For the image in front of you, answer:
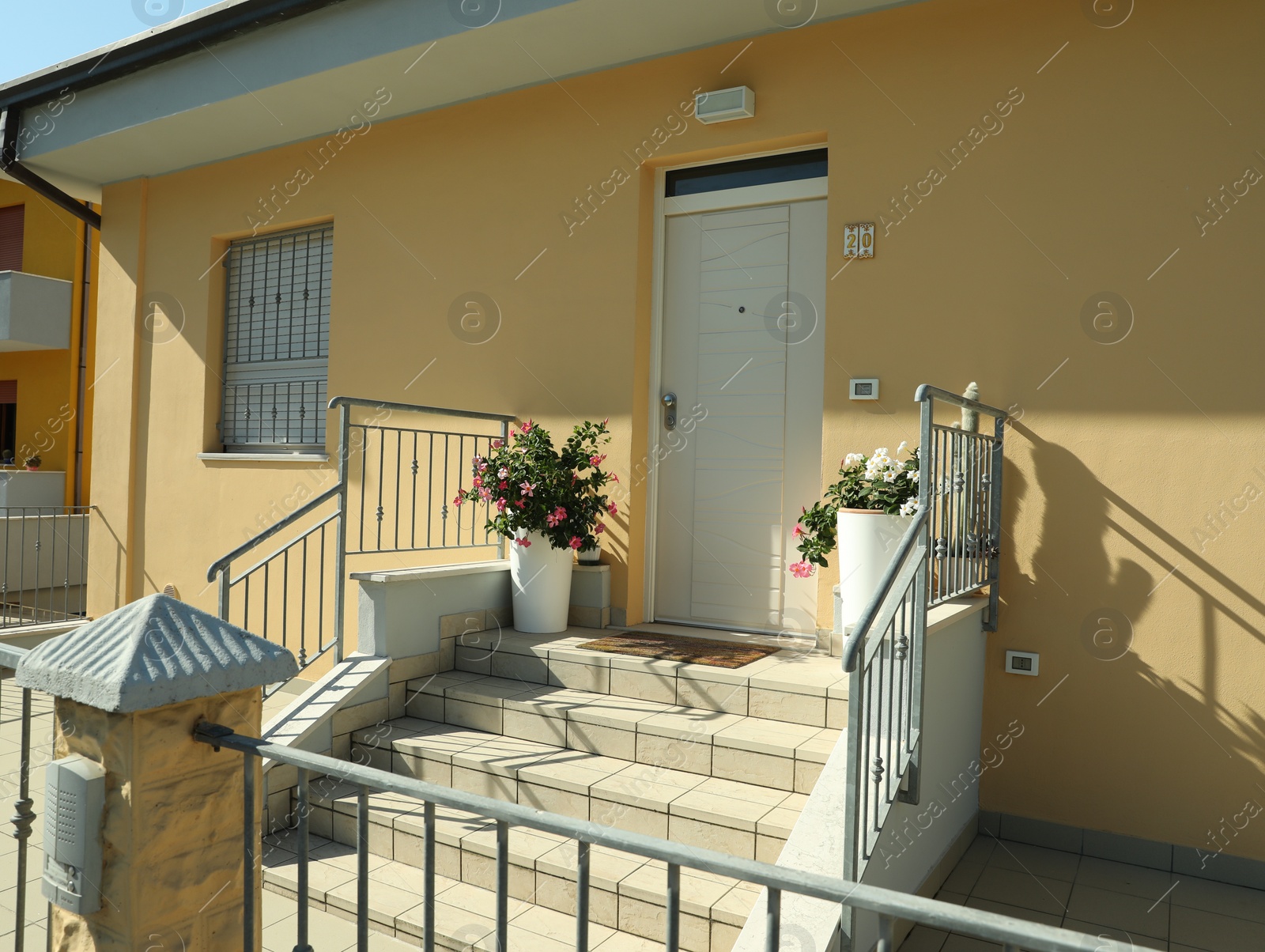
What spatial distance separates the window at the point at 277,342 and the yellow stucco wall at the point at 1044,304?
1.64 metres

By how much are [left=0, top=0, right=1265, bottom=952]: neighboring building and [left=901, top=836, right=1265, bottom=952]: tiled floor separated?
0.45ft

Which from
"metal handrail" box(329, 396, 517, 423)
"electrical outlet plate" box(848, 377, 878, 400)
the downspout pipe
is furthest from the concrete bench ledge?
the downspout pipe

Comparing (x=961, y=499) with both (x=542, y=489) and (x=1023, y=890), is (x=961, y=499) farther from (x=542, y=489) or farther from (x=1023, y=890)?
(x=542, y=489)

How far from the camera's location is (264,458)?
6133mm

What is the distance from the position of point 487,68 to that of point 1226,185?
11.6 ft

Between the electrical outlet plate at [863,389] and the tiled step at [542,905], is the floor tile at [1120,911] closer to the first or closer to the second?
the tiled step at [542,905]

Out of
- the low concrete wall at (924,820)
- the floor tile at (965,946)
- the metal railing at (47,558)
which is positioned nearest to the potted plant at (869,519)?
the low concrete wall at (924,820)

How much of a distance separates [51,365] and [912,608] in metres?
10.3

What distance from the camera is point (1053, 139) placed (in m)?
3.67

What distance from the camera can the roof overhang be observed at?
14.0 feet

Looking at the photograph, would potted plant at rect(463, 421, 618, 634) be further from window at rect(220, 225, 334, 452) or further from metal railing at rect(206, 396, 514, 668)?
window at rect(220, 225, 334, 452)

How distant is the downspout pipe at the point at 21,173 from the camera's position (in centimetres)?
639

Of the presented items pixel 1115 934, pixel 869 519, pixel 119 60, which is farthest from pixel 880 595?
pixel 119 60

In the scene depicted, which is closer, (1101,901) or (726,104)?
(1101,901)
